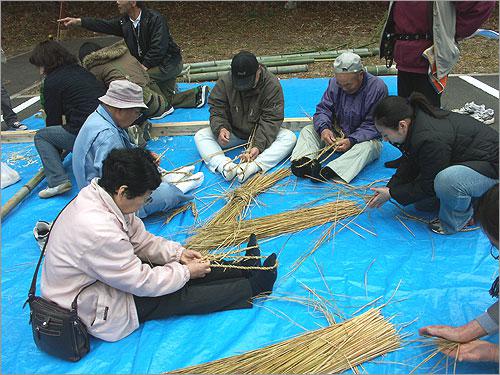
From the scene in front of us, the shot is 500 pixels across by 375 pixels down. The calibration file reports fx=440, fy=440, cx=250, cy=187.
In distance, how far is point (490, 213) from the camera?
1.52 metres

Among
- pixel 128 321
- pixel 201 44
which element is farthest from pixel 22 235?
pixel 201 44

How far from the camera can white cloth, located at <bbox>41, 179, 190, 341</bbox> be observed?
5.96 ft

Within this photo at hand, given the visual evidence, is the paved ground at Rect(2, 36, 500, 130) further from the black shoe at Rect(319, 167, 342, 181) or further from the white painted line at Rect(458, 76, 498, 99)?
the black shoe at Rect(319, 167, 342, 181)

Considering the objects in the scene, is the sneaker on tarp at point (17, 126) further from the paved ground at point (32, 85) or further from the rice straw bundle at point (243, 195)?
the rice straw bundle at point (243, 195)

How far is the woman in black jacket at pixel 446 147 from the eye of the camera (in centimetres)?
244

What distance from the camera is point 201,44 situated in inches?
352

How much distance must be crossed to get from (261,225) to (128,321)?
1.05 m

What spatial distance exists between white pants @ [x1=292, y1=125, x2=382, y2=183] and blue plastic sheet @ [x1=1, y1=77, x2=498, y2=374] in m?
0.21

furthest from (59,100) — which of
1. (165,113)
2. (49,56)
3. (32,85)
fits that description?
(32,85)

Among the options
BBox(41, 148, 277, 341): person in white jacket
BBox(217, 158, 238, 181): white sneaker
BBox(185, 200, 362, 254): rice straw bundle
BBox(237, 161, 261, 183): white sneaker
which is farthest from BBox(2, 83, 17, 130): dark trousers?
BBox(41, 148, 277, 341): person in white jacket

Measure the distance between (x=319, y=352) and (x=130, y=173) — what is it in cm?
113

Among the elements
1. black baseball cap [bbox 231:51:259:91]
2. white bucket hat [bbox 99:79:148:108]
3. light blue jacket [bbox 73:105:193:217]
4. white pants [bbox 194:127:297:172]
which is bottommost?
white pants [bbox 194:127:297:172]

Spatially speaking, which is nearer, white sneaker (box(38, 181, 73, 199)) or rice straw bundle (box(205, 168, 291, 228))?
rice straw bundle (box(205, 168, 291, 228))

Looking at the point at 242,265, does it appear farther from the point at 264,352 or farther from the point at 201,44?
the point at 201,44
